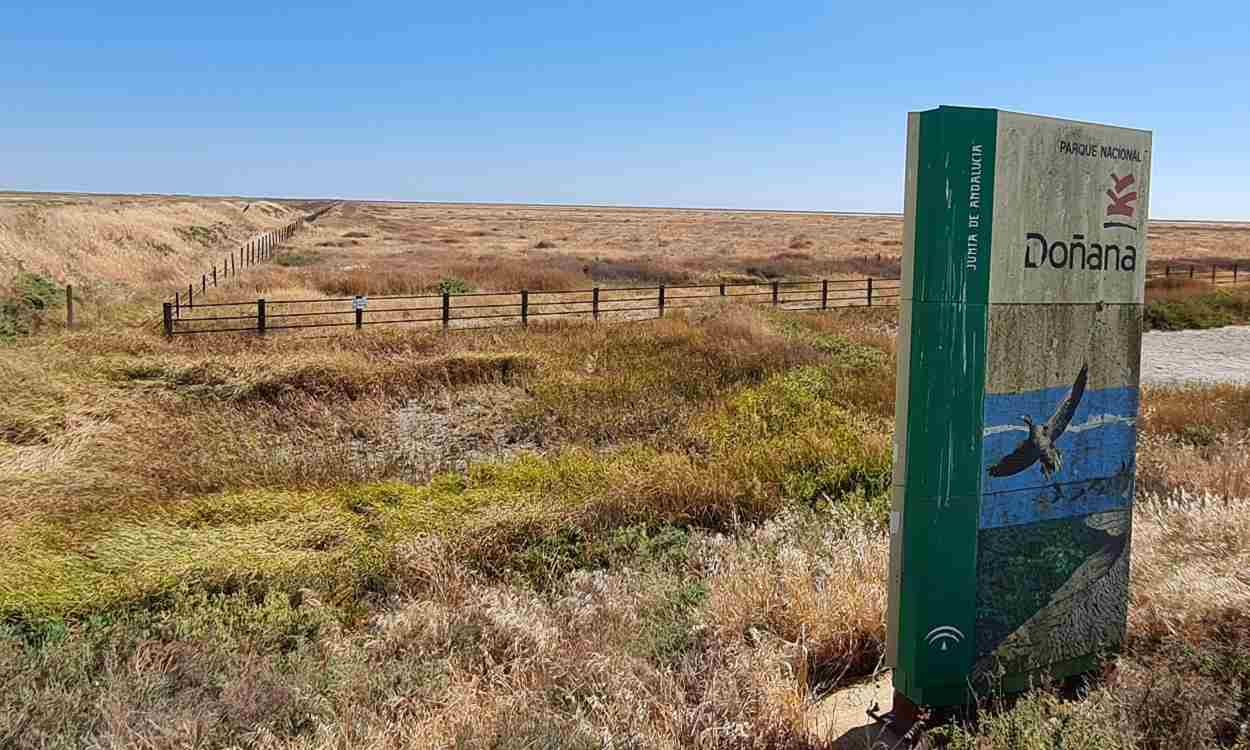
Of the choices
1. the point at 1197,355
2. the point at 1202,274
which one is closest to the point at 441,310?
the point at 1197,355

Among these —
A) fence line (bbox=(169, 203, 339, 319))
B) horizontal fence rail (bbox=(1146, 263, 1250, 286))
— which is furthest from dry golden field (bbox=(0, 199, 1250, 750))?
horizontal fence rail (bbox=(1146, 263, 1250, 286))

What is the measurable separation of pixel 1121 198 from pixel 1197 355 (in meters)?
19.2

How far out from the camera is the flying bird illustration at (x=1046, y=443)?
383 centimetres

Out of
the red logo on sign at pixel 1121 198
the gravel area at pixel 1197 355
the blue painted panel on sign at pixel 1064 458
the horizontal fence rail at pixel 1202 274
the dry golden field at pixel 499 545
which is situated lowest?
the dry golden field at pixel 499 545

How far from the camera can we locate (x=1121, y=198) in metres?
4.05

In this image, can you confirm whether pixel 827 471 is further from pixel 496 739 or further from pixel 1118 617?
pixel 496 739

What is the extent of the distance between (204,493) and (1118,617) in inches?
334

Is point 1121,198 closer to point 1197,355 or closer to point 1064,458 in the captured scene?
point 1064,458

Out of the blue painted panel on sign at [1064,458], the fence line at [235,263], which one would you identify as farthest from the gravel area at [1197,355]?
the fence line at [235,263]

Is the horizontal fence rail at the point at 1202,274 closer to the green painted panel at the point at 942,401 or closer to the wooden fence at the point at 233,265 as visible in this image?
the wooden fence at the point at 233,265

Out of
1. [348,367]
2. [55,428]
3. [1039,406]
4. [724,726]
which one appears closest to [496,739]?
[724,726]

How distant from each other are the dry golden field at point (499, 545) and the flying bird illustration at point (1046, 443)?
3.20ft

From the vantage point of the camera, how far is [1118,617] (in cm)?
412

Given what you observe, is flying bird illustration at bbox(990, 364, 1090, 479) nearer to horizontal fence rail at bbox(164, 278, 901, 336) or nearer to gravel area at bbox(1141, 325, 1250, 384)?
gravel area at bbox(1141, 325, 1250, 384)
